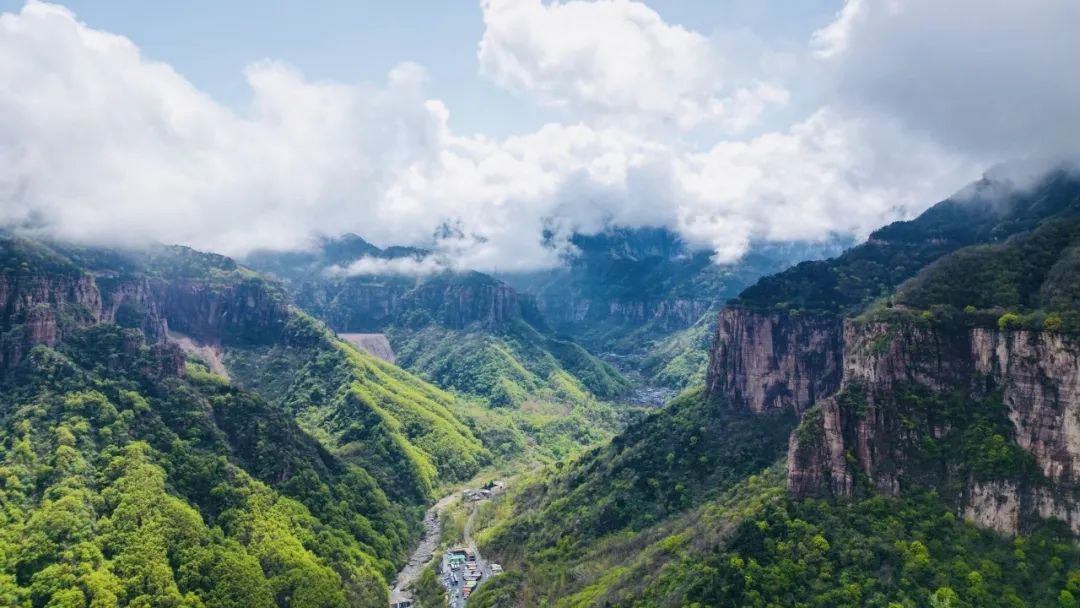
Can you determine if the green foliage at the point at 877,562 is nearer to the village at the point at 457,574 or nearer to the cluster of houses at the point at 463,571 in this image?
the village at the point at 457,574

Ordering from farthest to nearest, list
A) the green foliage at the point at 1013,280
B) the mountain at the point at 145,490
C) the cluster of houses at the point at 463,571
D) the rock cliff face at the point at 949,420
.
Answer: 1. the cluster of houses at the point at 463,571
2. the mountain at the point at 145,490
3. the green foliage at the point at 1013,280
4. the rock cliff face at the point at 949,420

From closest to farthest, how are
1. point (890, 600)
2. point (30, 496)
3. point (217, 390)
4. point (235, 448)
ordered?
point (890, 600) → point (30, 496) → point (235, 448) → point (217, 390)

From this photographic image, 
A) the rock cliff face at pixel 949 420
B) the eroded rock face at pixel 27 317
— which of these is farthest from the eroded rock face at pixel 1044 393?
the eroded rock face at pixel 27 317

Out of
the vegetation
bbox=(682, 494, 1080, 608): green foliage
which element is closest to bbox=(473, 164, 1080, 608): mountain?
bbox=(682, 494, 1080, 608): green foliage

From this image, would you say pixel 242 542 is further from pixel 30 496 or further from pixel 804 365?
pixel 804 365

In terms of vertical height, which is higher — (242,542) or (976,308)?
(976,308)

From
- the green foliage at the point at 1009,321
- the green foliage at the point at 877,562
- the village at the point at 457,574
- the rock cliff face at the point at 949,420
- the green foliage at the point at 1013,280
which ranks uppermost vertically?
the green foliage at the point at 1013,280

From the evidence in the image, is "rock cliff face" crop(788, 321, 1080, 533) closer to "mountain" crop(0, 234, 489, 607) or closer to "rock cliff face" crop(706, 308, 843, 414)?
"rock cliff face" crop(706, 308, 843, 414)

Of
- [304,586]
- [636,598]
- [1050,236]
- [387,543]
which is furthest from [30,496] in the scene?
[1050,236]
